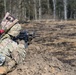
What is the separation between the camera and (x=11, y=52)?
222 inches

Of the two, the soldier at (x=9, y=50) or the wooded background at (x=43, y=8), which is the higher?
the soldier at (x=9, y=50)

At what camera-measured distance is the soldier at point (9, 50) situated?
5.47m

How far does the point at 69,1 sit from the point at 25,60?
220 feet

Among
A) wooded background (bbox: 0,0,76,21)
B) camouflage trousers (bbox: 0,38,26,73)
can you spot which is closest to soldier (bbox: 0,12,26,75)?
camouflage trousers (bbox: 0,38,26,73)

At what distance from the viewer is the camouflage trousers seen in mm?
5547

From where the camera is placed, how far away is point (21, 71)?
5859mm

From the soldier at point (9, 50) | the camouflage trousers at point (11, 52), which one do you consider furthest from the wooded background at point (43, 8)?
the camouflage trousers at point (11, 52)

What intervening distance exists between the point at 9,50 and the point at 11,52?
0.20 ft

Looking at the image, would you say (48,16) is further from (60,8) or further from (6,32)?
(6,32)

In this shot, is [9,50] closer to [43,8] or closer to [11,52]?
[11,52]

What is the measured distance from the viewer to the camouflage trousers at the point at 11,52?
555cm

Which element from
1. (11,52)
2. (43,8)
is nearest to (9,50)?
(11,52)

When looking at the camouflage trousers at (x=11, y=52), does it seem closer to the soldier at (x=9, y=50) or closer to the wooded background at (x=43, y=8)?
the soldier at (x=9, y=50)

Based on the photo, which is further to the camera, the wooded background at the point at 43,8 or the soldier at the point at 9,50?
the wooded background at the point at 43,8
